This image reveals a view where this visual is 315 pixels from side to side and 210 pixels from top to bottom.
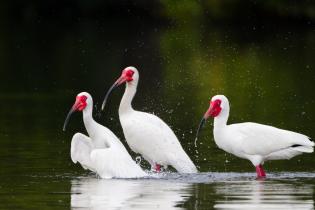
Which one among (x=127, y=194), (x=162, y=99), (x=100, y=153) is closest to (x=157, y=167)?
(x=100, y=153)

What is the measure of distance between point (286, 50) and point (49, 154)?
1292 inches

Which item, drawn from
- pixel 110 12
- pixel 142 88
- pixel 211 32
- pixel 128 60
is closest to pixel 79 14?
pixel 110 12

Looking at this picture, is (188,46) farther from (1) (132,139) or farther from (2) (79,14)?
(1) (132,139)

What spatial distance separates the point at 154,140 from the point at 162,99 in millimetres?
12611

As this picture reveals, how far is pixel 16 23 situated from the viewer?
79312 mm

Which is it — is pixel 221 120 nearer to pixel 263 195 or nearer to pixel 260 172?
pixel 260 172

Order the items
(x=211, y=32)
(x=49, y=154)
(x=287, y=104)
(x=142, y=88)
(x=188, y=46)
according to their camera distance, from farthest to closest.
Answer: (x=211, y=32) → (x=188, y=46) → (x=142, y=88) → (x=287, y=104) → (x=49, y=154)

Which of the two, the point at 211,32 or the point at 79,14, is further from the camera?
the point at 79,14

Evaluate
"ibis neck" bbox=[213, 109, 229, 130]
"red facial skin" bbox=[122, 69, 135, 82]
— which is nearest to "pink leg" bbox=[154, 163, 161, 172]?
"ibis neck" bbox=[213, 109, 229, 130]

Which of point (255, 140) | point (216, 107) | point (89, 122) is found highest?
point (216, 107)

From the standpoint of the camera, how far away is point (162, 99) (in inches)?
1318

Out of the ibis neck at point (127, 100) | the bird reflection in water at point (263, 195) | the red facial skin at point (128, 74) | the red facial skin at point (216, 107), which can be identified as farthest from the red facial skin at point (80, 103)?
the bird reflection in water at point (263, 195)

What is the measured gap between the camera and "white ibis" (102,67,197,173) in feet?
67.4

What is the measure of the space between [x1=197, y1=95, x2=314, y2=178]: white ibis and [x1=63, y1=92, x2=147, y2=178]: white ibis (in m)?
1.53
